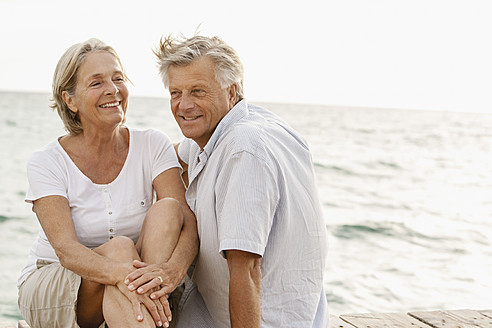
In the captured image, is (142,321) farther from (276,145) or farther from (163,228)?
(276,145)

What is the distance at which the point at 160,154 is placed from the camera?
9.21 feet

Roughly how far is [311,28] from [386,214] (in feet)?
42.8

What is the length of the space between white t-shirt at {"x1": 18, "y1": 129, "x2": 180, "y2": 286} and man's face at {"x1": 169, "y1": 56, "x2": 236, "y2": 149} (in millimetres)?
406

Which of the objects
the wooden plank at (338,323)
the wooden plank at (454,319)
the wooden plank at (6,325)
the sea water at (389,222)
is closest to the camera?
the wooden plank at (6,325)

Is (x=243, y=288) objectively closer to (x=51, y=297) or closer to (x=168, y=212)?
(x=168, y=212)

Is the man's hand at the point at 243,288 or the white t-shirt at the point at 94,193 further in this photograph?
the white t-shirt at the point at 94,193

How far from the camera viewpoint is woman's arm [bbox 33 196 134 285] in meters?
2.28

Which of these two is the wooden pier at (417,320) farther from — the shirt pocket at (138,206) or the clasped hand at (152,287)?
the clasped hand at (152,287)

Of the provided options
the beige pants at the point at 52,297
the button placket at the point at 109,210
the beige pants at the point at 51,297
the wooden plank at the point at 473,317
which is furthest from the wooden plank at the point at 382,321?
the beige pants at the point at 51,297

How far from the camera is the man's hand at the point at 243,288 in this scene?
208 centimetres

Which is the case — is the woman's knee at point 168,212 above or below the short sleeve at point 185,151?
below

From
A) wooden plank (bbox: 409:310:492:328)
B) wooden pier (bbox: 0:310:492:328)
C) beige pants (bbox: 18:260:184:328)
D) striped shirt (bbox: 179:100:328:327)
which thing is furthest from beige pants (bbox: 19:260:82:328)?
wooden plank (bbox: 409:310:492:328)

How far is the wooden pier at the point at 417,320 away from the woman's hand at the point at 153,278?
41.6 inches

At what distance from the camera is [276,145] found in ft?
7.22
